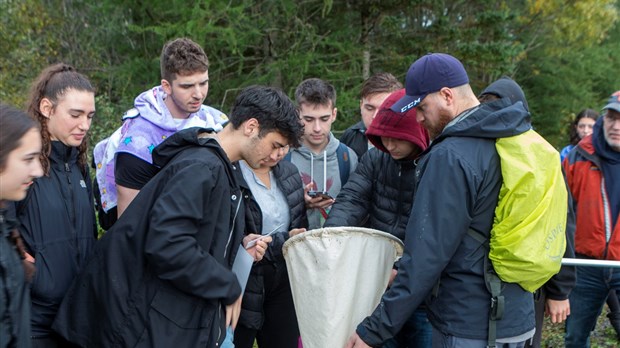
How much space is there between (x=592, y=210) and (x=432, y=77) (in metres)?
2.39

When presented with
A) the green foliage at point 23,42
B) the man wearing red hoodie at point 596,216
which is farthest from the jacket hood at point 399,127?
the green foliage at point 23,42

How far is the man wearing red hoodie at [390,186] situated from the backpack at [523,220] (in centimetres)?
88

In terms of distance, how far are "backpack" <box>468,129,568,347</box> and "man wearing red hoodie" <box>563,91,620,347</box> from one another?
6.68 ft

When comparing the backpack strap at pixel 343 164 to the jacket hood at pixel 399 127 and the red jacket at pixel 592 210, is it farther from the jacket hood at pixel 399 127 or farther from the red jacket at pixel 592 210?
the red jacket at pixel 592 210

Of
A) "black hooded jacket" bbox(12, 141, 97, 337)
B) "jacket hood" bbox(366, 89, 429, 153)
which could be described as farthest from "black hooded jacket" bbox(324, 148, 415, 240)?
"black hooded jacket" bbox(12, 141, 97, 337)

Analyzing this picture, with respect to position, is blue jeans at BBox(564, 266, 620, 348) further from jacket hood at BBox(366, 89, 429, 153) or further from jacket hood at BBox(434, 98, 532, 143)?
jacket hood at BBox(434, 98, 532, 143)

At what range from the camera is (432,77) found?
2.98 meters

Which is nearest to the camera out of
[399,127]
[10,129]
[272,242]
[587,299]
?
[10,129]

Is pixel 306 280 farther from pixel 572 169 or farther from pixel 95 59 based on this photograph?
pixel 95 59

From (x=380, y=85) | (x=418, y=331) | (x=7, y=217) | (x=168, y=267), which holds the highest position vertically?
(x=380, y=85)

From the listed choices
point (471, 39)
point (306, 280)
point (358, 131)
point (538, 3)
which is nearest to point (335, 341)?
point (306, 280)

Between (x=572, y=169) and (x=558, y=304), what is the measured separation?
1461 mm

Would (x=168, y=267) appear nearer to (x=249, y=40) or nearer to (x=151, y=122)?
(x=151, y=122)

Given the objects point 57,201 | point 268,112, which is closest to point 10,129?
point 57,201
